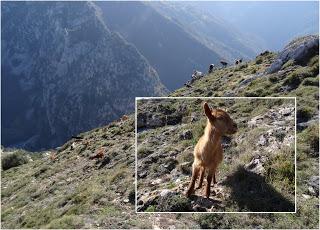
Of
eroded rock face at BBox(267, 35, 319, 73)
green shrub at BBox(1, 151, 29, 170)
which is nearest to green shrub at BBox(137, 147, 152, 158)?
eroded rock face at BBox(267, 35, 319, 73)

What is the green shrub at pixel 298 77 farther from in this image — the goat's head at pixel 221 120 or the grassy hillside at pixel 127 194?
the goat's head at pixel 221 120

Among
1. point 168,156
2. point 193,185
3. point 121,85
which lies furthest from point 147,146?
point 121,85

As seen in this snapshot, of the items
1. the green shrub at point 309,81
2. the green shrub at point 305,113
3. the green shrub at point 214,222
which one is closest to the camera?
the green shrub at point 214,222

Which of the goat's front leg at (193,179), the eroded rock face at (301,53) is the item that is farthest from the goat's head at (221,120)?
the eroded rock face at (301,53)

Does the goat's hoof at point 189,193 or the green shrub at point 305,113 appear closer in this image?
the goat's hoof at point 189,193

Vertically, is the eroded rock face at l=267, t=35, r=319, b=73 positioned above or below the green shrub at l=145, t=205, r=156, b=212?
above

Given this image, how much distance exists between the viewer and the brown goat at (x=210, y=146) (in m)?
11.1

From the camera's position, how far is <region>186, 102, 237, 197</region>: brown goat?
11070 mm

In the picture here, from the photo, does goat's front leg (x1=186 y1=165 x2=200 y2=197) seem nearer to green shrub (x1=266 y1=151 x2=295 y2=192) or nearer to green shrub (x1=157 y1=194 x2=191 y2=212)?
green shrub (x1=157 y1=194 x2=191 y2=212)

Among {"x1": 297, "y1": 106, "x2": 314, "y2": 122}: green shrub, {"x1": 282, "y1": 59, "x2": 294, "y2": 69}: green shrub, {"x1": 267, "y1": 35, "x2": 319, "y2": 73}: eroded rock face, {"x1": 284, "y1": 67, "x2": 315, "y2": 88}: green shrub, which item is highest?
{"x1": 267, "y1": 35, "x2": 319, "y2": 73}: eroded rock face

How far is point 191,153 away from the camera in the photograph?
11789 millimetres

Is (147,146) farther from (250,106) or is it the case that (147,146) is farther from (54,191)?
(54,191)

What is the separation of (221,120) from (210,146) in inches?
23.8

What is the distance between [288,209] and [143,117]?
3.72 metres
